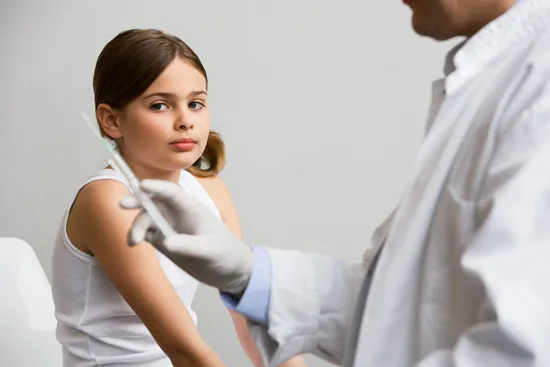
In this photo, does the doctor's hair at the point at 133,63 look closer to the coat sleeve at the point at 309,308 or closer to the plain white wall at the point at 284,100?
the coat sleeve at the point at 309,308

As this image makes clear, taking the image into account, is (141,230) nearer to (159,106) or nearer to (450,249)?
(450,249)

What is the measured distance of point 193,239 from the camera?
1.98ft

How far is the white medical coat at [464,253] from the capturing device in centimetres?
50

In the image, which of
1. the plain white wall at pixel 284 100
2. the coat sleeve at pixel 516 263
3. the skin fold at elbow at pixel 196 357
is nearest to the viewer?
the coat sleeve at pixel 516 263

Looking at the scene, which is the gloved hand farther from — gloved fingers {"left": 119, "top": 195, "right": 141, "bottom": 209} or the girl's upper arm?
the girl's upper arm

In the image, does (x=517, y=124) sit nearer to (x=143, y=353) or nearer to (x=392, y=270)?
(x=392, y=270)

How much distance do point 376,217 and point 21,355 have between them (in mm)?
869

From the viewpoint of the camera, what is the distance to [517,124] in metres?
0.53

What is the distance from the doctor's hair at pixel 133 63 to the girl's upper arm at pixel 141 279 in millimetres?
171

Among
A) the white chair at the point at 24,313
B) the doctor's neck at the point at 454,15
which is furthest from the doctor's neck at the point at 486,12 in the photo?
the white chair at the point at 24,313

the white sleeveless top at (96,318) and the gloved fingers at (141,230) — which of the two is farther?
the white sleeveless top at (96,318)

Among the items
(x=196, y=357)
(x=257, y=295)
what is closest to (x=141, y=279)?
(x=196, y=357)

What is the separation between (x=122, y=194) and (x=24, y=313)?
391mm

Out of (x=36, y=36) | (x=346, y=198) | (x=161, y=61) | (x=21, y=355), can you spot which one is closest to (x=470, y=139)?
(x=161, y=61)
